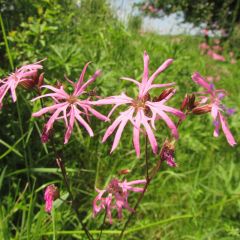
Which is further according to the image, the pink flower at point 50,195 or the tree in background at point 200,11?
the tree in background at point 200,11

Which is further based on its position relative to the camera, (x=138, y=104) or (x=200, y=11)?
(x=200, y=11)

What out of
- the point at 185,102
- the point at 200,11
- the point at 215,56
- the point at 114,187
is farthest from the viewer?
the point at 215,56

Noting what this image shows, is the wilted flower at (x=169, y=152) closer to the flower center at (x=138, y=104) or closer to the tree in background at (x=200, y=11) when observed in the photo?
A: the flower center at (x=138, y=104)

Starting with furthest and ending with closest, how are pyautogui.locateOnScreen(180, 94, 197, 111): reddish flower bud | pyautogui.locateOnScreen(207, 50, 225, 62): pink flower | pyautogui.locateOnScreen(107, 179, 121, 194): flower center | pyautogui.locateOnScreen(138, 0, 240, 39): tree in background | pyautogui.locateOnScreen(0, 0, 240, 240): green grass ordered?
pyautogui.locateOnScreen(207, 50, 225, 62): pink flower → pyautogui.locateOnScreen(138, 0, 240, 39): tree in background → pyautogui.locateOnScreen(0, 0, 240, 240): green grass → pyautogui.locateOnScreen(107, 179, 121, 194): flower center → pyautogui.locateOnScreen(180, 94, 197, 111): reddish flower bud

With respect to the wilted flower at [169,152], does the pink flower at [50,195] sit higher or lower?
lower

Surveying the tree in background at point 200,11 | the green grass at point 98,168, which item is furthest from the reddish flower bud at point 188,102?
the tree in background at point 200,11

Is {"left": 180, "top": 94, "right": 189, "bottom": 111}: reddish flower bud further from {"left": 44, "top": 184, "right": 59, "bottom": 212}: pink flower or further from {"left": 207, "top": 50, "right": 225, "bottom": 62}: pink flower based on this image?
{"left": 207, "top": 50, "right": 225, "bottom": 62}: pink flower

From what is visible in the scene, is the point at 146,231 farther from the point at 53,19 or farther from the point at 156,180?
the point at 53,19

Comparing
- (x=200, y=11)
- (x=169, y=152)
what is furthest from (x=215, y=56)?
(x=169, y=152)

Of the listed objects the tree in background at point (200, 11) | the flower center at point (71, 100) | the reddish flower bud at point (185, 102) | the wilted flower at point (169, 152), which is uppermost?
the flower center at point (71, 100)

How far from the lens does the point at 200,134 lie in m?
2.64

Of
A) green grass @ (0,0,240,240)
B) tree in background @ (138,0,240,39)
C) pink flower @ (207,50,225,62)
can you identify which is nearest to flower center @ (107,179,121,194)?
green grass @ (0,0,240,240)

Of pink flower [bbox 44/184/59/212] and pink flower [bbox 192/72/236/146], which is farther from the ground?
pink flower [bbox 192/72/236/146]

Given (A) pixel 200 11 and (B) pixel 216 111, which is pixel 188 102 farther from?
(A) pixel 200 11
